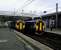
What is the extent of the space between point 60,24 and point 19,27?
153 ft

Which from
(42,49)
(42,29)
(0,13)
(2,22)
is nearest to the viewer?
(42,29)

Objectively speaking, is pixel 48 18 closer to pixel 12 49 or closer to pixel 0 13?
pixel 0 13

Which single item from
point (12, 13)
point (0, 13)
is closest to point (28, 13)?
point (12, 13)

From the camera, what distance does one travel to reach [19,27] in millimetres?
7633

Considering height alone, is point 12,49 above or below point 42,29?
below

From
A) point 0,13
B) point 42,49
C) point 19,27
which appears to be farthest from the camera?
point 0,13

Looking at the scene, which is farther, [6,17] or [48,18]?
[6,17]

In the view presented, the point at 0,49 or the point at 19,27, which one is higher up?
the point at 19,27

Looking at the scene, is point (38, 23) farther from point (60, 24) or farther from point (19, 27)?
point (60, 24)

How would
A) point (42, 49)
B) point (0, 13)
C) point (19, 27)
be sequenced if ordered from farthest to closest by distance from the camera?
point (0, 13), point (42, 49), point (19, 27)

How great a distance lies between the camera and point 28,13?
9412 centimetres

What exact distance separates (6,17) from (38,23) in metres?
93.0

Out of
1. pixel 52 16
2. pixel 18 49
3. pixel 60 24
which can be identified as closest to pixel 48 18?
pixel 52 16

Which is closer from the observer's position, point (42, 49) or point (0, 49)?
point (42, 49)
